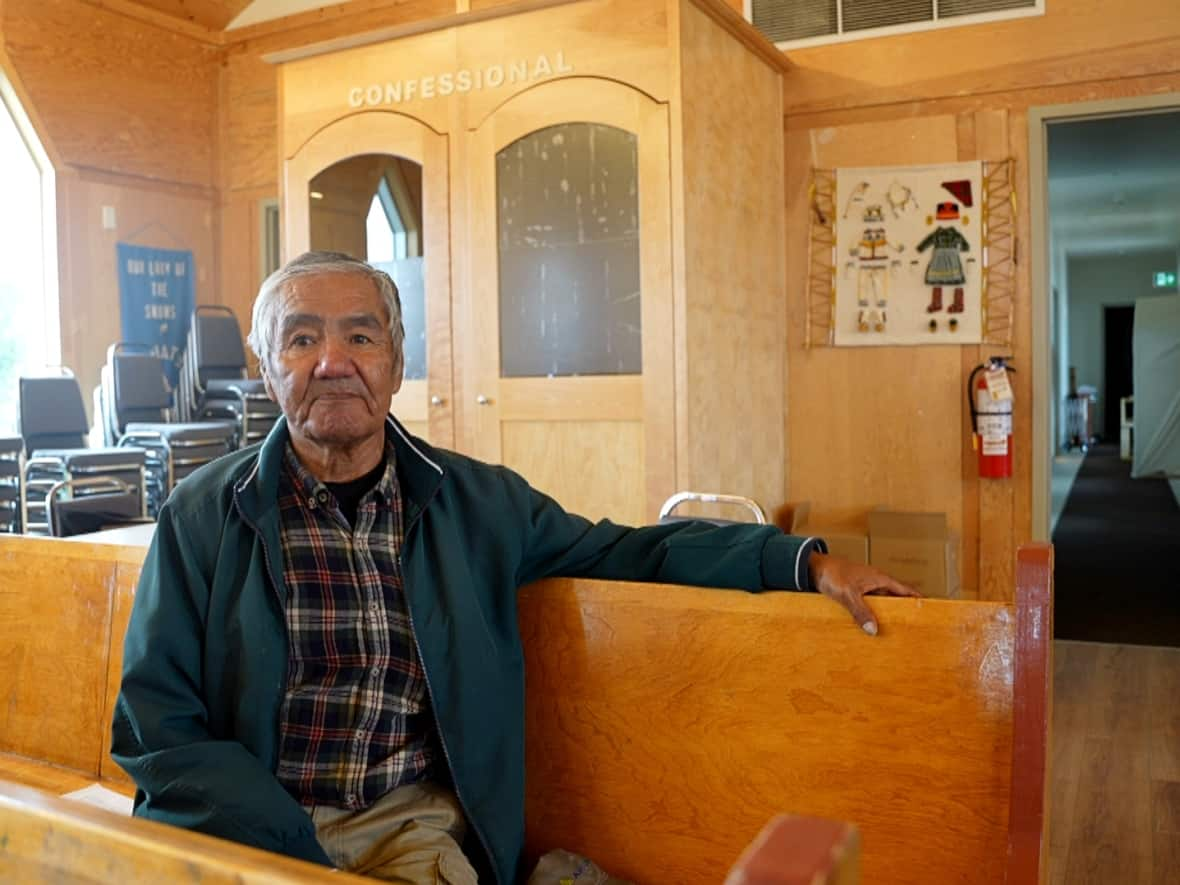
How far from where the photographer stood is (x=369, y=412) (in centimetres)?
163

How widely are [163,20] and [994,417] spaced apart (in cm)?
612

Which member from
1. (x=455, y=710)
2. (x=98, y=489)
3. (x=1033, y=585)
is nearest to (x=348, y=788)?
(x=455, y=710)

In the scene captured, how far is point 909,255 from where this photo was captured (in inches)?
195

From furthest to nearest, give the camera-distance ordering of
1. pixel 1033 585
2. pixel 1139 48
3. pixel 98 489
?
pixel 98 489, pixel 1139 48, pixel 1033 585

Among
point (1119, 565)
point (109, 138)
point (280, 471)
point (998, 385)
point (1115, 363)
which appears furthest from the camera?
point (1115, 363)

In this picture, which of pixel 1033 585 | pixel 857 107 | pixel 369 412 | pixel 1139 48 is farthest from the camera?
pixel 857 107

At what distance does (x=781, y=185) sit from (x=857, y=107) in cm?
45

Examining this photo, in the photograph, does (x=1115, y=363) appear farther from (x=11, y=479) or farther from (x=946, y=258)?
(x=11, y=479)

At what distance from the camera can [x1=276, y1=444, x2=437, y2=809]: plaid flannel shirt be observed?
1489mm

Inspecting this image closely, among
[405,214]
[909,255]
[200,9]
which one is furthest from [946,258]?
[200,9]

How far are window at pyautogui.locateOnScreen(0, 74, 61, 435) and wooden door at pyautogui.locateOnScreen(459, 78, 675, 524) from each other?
13.6 feet

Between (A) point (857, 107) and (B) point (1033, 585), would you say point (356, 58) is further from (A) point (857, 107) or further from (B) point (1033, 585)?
(B) point (1033, 585)

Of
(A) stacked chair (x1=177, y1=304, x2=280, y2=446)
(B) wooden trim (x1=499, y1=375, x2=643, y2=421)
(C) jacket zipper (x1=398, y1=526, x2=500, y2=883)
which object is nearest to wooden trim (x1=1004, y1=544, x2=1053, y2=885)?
(C) jacket zipper (x1=398, y1=526, x2=500, y2=883)

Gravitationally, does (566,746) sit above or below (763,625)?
below
